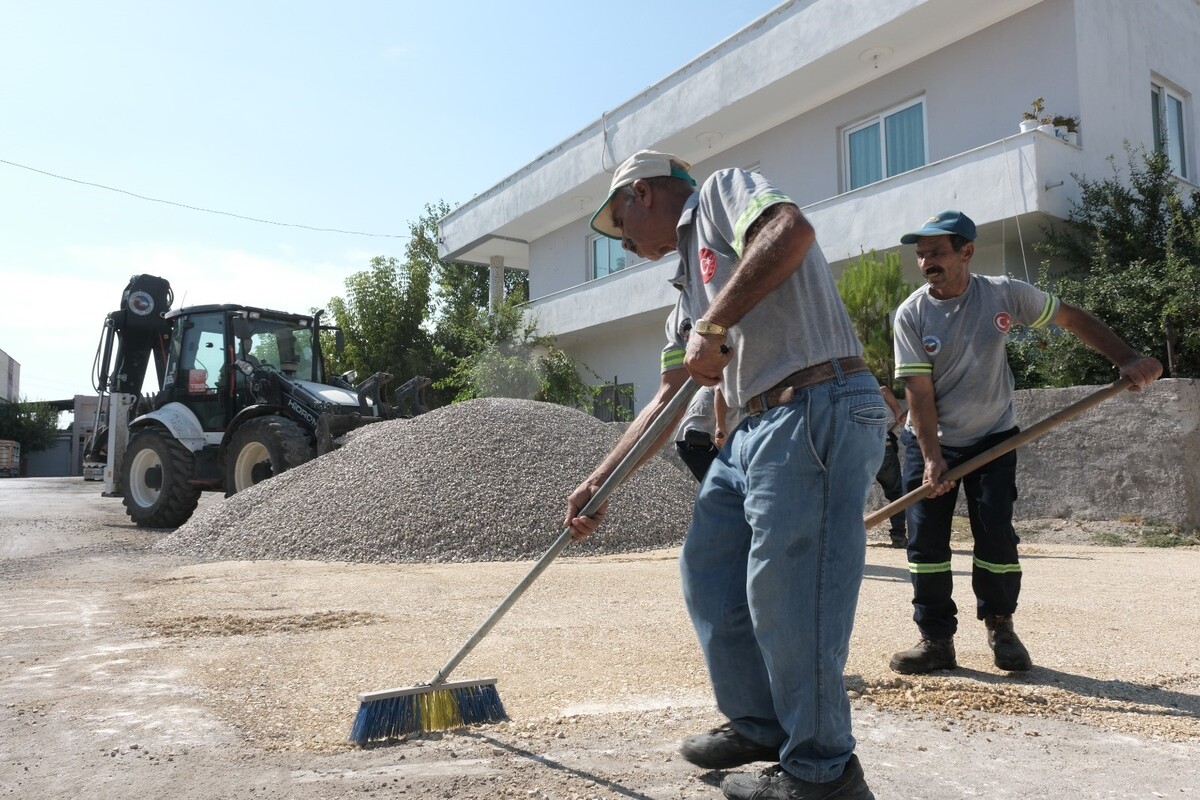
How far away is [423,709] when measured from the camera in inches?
115

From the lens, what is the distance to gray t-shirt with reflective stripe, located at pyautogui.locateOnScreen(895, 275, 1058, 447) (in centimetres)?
376

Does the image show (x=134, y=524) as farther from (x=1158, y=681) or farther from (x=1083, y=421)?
(x=1158, y=681)

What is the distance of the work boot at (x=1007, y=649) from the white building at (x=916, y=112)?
927 cm

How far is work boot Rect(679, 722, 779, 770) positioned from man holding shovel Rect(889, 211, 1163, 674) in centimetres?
143

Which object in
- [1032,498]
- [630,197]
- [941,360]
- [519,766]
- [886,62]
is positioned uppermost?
[886,62]

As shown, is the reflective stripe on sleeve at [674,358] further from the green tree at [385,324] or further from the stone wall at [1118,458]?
the green tree at [385,324]

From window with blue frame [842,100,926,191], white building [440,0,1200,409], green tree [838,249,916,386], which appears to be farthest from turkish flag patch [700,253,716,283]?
window with blue frame [842,100,926,191]

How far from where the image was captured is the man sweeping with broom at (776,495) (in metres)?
2.14

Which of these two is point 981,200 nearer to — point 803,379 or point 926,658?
point 926,658

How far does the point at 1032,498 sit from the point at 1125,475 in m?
0.96

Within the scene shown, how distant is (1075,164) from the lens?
11984 mm

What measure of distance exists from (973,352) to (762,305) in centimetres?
180

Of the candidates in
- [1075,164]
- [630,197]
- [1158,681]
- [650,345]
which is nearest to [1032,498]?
[1075,164]

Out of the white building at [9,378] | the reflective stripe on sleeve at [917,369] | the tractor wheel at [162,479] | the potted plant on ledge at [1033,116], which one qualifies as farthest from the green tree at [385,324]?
the white building at [9,378]
